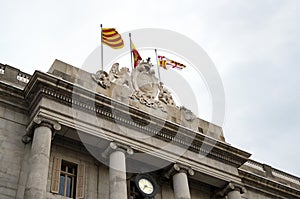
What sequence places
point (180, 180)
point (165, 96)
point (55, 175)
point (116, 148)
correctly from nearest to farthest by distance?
point (55, 175), point (116, 148), point (180, 180), point (165, 96)

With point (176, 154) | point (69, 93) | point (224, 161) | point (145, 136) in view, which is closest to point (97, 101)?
point (69, 93)

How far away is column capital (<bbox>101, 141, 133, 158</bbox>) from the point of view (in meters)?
24.5

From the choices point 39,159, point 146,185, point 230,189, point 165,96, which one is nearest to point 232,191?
point 230,189

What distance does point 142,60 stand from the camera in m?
30.5

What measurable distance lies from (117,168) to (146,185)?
2673mm

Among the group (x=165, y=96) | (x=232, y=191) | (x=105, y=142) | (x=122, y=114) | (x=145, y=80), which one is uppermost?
(x=145, y=80)

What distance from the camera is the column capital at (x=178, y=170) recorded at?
2638 centimetres

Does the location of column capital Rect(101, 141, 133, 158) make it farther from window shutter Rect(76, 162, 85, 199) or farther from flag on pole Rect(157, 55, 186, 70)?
flag on pole Rect(157, 55, 186, 70)

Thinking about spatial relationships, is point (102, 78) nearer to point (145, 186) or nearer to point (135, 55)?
point (135, 55)

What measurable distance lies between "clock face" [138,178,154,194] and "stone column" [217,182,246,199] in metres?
5.02

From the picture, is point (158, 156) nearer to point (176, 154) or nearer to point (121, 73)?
point (176, 154)

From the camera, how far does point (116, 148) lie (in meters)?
24.6

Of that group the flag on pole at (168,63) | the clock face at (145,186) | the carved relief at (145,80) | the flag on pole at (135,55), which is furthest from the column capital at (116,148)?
the flag on pole at (168,63)

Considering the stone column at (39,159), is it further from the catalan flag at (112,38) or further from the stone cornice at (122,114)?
the catalan flag at (112,38)
